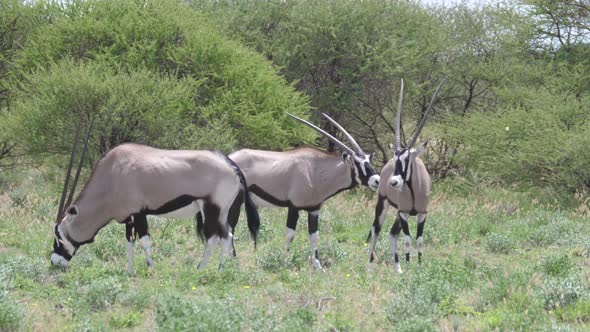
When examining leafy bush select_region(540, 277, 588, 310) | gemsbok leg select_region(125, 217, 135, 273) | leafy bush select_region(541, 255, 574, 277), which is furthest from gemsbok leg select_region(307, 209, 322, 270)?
leafy bush select_region(540, 277, 588, 310)

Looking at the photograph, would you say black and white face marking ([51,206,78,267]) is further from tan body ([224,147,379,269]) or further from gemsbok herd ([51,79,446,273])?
tan body ([224,147,379,269])

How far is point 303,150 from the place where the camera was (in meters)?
11.2

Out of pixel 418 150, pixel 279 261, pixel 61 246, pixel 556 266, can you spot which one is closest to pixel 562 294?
pixel 556 266

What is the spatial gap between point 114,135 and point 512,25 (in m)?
14.3

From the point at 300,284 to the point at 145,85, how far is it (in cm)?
1032

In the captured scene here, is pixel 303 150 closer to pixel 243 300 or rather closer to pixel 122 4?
pixel 243 300

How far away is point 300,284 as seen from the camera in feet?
27.9

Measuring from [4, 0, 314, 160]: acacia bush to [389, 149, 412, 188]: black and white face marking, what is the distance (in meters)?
8.84

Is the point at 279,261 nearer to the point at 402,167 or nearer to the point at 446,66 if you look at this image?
the point at 402,167

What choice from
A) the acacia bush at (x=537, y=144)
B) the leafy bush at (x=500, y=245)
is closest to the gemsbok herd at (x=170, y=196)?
the leafy bush at (x=500, y=245)

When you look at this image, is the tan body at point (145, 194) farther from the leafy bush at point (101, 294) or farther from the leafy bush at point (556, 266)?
the leafy bush at point (556, 266)

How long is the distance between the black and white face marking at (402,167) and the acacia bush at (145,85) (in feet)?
29.0

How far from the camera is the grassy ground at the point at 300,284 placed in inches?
252

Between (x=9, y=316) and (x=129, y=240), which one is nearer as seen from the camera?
(x=9, y=316)
